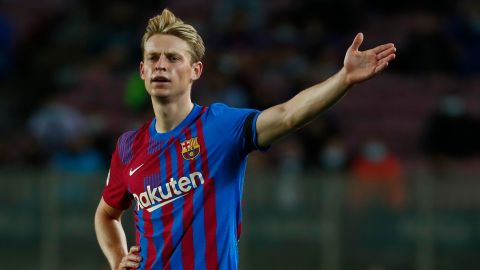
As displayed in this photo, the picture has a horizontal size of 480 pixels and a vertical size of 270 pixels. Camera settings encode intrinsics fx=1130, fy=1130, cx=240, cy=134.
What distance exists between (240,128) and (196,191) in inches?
13.5

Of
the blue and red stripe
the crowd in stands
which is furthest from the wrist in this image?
the crowd in stands

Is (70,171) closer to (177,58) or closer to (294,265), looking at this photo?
(294,265)

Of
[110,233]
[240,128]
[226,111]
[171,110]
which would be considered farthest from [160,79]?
[110,233]

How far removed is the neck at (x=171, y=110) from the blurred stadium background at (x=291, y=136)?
19.9 ft

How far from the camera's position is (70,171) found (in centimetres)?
1198

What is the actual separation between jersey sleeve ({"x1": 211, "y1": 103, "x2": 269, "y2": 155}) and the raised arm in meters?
0.04

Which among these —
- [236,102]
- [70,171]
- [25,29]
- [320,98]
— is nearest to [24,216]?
[70,171]

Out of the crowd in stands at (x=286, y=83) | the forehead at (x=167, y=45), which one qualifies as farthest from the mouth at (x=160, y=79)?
the crowd in stands at (x=286, y=83)

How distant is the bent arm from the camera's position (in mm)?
5520

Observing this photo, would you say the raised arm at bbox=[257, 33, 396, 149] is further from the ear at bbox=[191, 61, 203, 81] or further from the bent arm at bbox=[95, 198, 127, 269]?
the bent arm at bbox=[95, 198, 127, 269]

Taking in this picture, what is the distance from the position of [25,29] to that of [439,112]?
6.98m

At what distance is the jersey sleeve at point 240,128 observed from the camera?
4.79m

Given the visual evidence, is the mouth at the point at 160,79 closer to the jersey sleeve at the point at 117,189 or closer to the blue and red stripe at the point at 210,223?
the blue and red stripe at the point at 210,223

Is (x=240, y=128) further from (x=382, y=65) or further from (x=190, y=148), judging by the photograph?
(x=382, y=65)
